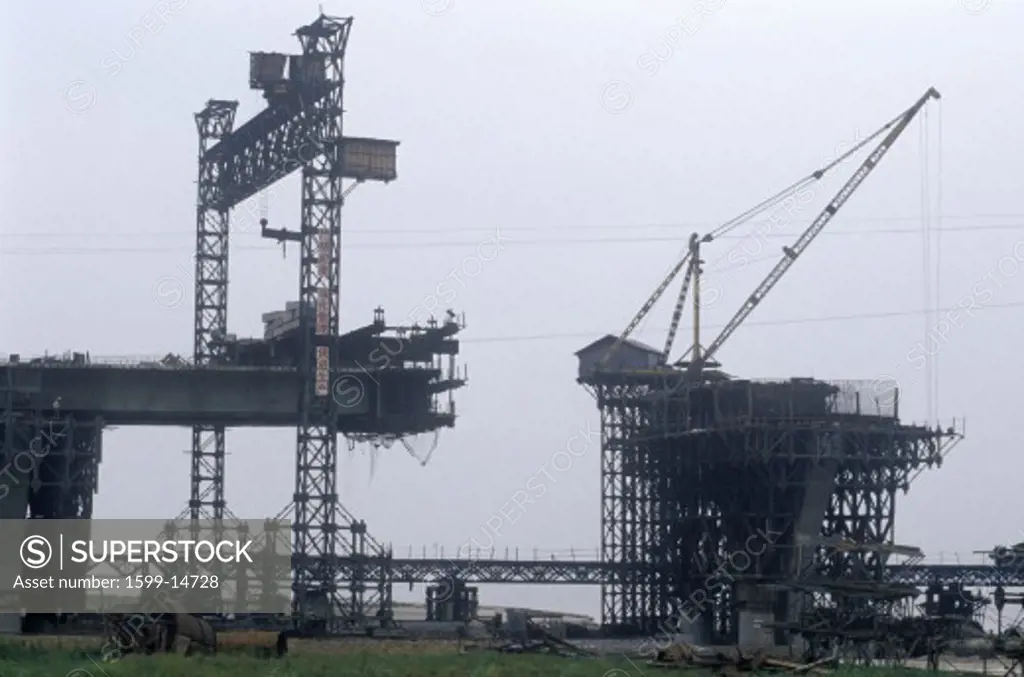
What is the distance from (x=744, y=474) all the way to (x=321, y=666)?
55.9 metres

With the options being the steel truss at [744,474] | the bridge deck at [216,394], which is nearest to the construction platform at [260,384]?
the bridge deck at [216,394]

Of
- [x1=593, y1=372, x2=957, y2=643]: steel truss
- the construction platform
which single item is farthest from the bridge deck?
[x1=593, y1=372, x2=957, y2=643]: steel truss

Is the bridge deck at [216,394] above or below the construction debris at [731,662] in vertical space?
above

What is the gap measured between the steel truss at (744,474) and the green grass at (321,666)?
38.2 meters

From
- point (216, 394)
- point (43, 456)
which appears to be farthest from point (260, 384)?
point (43, 456)

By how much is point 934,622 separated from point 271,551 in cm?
3280

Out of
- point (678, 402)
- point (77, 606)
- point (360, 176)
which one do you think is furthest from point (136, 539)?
point (678, 402)

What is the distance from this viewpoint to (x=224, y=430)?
115938 millimetres

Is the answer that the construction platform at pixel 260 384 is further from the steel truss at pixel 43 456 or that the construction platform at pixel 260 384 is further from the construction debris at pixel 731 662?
the construction debris at pixel 731 662

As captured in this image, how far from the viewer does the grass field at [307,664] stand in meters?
58.9

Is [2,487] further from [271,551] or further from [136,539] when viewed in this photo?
[271,551]

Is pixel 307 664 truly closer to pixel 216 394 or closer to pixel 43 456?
pixel 43 456

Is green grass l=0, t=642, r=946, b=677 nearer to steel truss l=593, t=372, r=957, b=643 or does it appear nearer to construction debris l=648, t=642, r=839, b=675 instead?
construction debris l=648, t=642, r=839, b=675

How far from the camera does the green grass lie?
58.7 meters
